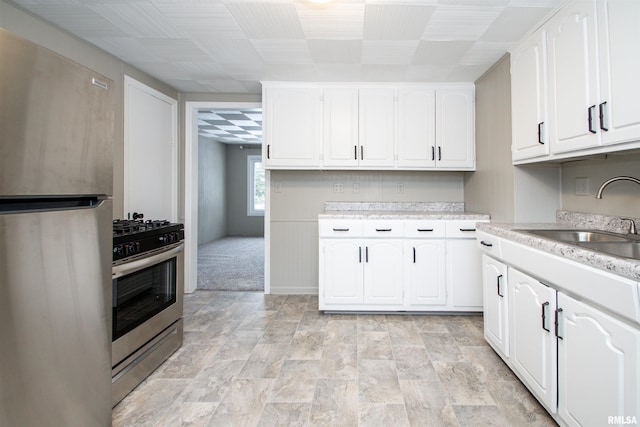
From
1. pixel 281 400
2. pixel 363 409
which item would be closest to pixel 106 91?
pixel 281 400

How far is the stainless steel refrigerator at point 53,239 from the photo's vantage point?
97cm

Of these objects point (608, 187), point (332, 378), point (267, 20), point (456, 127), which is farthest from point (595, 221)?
point (267, 20)

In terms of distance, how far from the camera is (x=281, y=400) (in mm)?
1706

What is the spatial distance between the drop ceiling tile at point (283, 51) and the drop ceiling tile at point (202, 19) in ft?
0.67

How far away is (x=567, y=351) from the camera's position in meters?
1.37

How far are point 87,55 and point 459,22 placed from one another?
265 cm

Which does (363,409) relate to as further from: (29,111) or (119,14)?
(119,14)

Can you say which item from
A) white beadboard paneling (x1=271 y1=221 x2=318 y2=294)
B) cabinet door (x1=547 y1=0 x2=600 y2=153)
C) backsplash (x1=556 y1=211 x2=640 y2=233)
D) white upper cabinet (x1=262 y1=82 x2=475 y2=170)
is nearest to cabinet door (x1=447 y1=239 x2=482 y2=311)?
backsplash (x1=556 y1=211 x2=640 y2=233)

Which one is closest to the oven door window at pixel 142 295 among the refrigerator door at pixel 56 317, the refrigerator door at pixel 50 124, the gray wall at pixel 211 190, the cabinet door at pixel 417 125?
the refrigerator door at pixel 56 317

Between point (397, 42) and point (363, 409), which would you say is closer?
point (363, 409)

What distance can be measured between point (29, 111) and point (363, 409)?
1856 millimetres

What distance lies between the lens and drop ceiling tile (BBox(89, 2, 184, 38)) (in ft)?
6.38

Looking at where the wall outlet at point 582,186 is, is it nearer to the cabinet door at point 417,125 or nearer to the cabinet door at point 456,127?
the cabinet door at point 456,127

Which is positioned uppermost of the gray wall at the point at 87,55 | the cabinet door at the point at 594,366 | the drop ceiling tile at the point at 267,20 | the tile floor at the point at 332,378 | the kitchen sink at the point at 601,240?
the drop ceiling tile at the point at 267,20
